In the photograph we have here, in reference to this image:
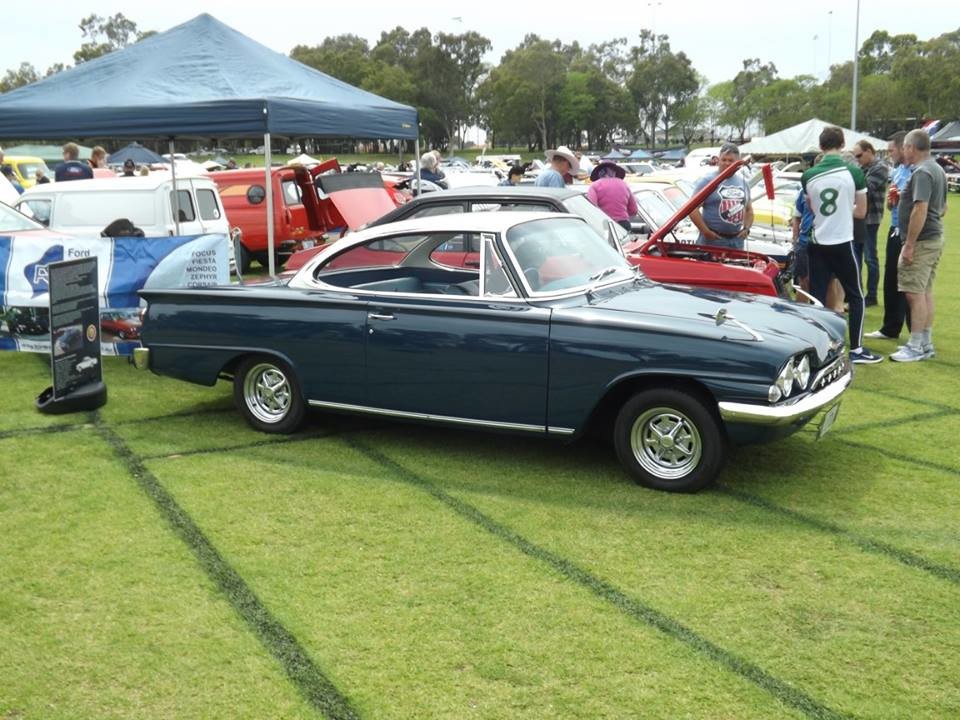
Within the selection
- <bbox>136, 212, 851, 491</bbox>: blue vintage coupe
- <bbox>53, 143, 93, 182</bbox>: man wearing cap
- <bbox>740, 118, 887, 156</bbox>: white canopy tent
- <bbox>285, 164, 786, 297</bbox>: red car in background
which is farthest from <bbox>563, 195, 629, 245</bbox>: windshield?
<bbox>740, 118, 887, 156</bbox>: white canopy tent

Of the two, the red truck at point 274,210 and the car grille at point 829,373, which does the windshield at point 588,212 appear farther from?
the red truck at point 274,210

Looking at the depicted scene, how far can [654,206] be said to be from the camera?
13727mm

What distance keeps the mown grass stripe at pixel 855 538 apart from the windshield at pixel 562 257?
151 cm

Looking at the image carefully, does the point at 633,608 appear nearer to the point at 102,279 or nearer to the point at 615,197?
the point at 102,279

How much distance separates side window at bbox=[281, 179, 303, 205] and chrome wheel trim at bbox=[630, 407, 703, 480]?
10357 millimetres

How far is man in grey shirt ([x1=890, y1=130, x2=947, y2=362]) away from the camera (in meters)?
8.50

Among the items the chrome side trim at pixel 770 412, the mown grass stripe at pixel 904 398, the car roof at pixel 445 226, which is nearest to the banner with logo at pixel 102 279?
the car roof at pixel 445 226

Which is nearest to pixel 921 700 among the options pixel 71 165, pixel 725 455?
pixel 725 455

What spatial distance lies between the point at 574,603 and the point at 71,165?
13613 millimetres

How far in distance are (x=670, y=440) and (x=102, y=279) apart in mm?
5393

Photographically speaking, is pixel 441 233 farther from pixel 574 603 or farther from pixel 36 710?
pixel 36 710

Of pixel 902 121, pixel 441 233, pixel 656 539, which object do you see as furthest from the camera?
pixel 902 121

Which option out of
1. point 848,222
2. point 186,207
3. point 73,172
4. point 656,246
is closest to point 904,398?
point 848,222

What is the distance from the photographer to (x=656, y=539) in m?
4.88
